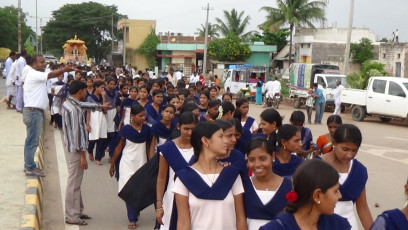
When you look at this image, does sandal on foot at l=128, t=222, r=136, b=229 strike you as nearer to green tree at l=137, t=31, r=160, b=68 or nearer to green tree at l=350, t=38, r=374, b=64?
green tree at l=350, t=38, r=374, b=64

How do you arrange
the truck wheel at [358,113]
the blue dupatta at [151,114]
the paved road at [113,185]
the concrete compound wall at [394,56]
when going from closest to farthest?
the paved road at [113,185], the blue dupatta at [151,114], the truck wheel at [358,113], the concrete compound wall at [394,56]

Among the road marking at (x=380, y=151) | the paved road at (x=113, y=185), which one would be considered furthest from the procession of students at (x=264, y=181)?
the road marking at (x=380, y=151)

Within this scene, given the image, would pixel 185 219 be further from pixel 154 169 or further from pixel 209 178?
pixel 154 169

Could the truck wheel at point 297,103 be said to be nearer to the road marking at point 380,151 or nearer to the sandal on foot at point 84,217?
the road marking at point 380,151

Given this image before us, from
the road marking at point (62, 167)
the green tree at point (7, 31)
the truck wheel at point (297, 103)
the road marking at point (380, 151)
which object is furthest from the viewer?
the green tree at point (7, 31)

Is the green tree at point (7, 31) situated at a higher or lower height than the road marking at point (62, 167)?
higher

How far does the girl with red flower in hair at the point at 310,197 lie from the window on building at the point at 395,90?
1829 centimetres

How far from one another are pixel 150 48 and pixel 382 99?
1508 inches

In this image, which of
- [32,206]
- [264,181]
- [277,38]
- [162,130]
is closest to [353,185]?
[264,181]

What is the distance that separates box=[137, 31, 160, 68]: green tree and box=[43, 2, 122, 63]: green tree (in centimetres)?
1147

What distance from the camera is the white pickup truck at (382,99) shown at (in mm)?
19969

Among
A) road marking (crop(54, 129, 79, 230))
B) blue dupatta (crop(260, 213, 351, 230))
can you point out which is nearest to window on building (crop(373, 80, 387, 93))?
road marking (crop(54, 129, 79, 230))

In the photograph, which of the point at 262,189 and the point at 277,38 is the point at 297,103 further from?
the point at 277,38

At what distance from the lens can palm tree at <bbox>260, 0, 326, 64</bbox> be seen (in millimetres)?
39875
